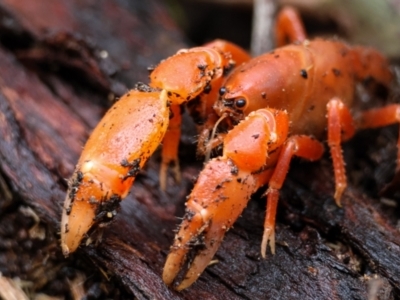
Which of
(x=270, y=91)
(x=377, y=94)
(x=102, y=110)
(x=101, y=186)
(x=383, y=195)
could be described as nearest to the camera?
(x=101, y=186)

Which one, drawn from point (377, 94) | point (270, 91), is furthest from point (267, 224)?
point (377, 94)

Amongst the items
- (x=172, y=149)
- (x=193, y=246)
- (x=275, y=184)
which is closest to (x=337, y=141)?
(x=275, y=184)

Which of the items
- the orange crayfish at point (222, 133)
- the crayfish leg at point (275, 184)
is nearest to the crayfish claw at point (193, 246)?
the orange crayfish at point (222, 133)

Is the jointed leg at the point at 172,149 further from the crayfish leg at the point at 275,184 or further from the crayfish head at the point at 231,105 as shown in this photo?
the crayfish leg at the point at 275,184

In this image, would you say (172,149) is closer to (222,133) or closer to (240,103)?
(222,133)

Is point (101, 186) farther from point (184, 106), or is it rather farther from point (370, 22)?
point (370, 22)

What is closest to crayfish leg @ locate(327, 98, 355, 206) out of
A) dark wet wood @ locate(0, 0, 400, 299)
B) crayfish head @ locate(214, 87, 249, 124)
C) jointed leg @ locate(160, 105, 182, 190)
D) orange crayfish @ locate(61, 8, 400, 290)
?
orange crayfish @ locate(61, 8, 400, 290)
